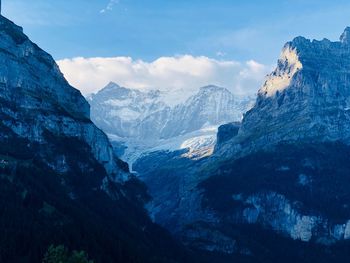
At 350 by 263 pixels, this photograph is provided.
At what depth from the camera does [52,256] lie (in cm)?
18588

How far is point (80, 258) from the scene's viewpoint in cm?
18412

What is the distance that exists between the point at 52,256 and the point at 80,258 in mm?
7819
